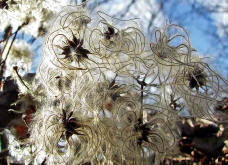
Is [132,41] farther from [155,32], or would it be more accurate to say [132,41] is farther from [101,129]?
[101,129]

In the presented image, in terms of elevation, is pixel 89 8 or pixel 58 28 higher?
pixel 89 8

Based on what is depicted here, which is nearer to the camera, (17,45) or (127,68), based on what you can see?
(127,68)

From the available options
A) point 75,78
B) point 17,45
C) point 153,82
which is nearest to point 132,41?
point 153,82

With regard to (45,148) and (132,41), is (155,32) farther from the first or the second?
(45,148)

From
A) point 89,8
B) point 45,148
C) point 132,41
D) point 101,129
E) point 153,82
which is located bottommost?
point 45,148

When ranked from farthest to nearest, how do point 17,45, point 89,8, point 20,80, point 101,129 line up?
point 17,45 < point 20,80 < point 89,8 < point 101,129

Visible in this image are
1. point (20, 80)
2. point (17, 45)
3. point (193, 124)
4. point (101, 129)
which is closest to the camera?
point (101, 129)
